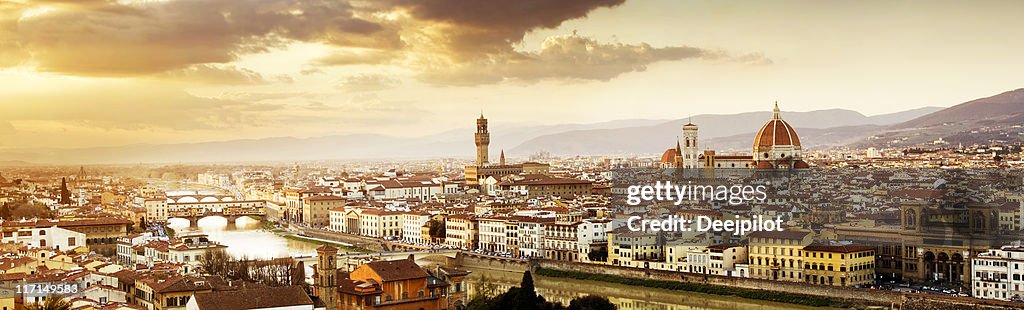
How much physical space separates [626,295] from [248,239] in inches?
498

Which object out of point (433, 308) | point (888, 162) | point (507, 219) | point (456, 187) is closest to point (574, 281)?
point (507, 219)

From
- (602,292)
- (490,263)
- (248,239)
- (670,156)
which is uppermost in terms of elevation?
(670,156)

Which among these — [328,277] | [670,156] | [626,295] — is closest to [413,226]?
[626,295]

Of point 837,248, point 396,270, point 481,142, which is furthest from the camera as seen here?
point 481,142

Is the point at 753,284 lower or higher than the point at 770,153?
lower

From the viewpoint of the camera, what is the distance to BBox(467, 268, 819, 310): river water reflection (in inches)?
614

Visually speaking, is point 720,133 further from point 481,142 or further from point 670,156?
point 670,156

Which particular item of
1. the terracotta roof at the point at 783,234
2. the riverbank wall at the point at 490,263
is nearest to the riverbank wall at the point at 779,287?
the riverbank wall at the point at 490,263

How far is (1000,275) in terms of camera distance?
14211 millimetres

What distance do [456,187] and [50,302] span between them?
2800cm

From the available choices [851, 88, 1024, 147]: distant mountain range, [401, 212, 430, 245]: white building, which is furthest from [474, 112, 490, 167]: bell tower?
[851, 88, 1024, 147]: distant mountain range

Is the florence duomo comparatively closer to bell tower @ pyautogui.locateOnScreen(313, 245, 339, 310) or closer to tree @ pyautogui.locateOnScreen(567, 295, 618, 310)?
tree @ pyautogui.locateOnScreen(567, 295, 618, 310)

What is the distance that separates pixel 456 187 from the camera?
38.7 meters

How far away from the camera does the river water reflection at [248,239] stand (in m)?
21.7
